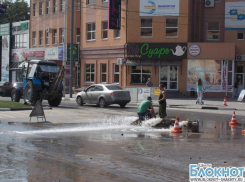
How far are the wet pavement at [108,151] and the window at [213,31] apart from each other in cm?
2377

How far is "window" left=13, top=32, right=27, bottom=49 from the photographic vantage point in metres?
58.1

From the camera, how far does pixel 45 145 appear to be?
12320 mm

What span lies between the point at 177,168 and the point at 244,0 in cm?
3386

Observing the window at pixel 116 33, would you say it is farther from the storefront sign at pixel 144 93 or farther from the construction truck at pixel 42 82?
the construction truck at pixel 42 82

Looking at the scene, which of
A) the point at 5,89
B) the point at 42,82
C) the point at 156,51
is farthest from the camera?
the point at 5,89

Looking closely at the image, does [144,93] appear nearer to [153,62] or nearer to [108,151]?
[153,62]

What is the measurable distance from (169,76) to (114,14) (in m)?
7.48

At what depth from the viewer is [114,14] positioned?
40.1 metres

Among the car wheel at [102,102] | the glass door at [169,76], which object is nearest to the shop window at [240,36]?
the glass door at [169,76]

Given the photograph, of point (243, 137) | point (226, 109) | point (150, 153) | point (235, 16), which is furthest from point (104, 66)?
point (150, 153)

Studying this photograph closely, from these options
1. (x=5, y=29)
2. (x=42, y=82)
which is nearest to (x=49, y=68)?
(x=42, y=82)

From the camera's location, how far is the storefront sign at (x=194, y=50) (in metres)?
39.1

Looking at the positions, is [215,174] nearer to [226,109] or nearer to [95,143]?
[95,143]

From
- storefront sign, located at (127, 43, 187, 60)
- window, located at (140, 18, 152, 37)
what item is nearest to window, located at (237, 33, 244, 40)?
storefront sign, located at (127, 43, 187, 60)
